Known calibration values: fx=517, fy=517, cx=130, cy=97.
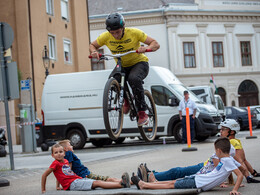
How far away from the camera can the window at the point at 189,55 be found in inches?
1857

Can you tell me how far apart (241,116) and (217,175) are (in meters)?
20.8

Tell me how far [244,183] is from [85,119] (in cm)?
1271

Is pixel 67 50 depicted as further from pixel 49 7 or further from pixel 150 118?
pixel 150 118

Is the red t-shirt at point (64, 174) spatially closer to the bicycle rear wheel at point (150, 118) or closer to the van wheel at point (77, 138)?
the bicycle rear wheel at point (150, 118)

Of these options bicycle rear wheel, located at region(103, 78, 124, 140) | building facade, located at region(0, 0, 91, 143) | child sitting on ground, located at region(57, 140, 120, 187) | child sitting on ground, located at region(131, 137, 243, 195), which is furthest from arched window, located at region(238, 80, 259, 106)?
bicycle rear wheel, located at region(103, 78, 124, 140)

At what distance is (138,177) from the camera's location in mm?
7652

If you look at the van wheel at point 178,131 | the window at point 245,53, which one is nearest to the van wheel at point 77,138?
the van wheel at point 178,131

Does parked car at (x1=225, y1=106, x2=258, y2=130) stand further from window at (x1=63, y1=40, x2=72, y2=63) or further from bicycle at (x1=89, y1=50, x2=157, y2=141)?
bicycle at (x1=89, y1=50, x2=157, y2=141)

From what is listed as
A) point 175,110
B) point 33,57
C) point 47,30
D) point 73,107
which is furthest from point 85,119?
point 47,30

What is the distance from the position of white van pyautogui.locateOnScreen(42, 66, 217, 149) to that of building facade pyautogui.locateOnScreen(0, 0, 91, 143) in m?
5.68

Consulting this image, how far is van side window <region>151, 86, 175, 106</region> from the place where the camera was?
59.0 feet

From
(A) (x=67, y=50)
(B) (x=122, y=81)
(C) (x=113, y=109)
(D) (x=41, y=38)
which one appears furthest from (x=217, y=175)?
(A) (x=67, y=50)

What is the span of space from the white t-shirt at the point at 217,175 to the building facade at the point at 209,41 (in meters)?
38.5

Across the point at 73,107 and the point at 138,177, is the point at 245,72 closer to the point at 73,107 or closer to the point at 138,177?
the point at 73,107
